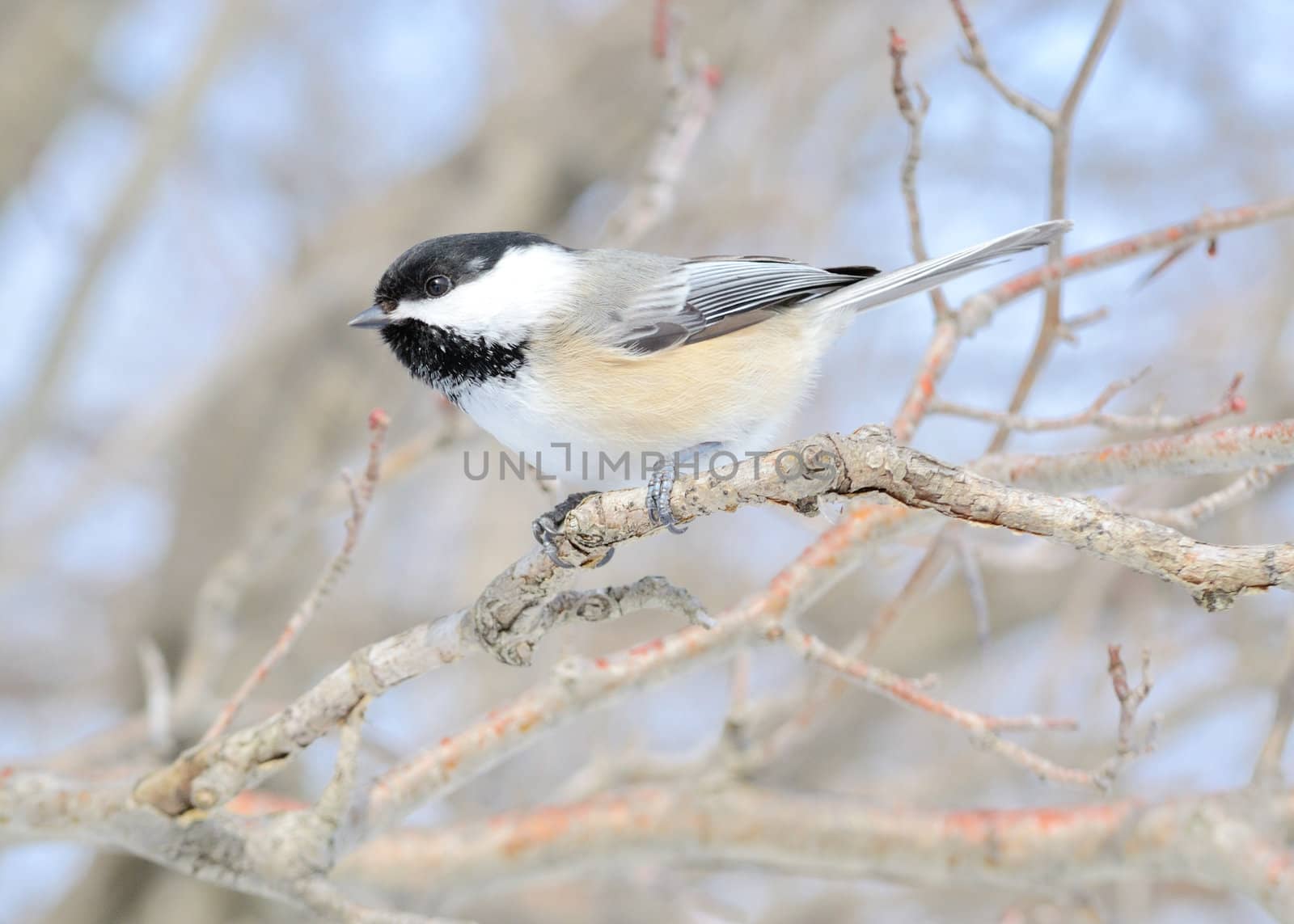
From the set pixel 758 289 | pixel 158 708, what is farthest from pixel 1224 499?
pixel 158 708

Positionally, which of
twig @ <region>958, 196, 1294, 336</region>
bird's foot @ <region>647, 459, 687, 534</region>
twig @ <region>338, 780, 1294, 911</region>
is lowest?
twig @ <region>338, 780, 1294, 911</region>

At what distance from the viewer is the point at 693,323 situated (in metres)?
2.24

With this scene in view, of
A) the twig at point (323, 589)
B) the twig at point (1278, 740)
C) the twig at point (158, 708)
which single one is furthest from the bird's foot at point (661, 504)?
the twig at point (158, 708)

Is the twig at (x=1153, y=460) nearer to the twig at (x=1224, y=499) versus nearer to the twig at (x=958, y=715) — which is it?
the twig at (x=1224, y=499)

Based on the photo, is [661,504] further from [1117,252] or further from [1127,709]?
[1117,252]

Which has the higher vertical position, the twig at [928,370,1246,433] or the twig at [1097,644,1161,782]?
the twig at [928,370,1246,433]

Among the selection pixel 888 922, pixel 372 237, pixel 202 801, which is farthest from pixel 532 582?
pixel 888 922

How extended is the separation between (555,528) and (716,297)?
0.77m

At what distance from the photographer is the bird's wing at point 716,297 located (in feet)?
7.18

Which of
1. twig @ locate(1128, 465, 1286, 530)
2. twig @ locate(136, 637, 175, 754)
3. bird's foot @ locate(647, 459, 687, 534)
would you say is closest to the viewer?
bird's foot @ locate(647, 459, 687, 534)

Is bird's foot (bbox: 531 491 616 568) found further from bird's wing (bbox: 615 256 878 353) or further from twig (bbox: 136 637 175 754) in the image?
twig (bbox: 136 637 175 754)

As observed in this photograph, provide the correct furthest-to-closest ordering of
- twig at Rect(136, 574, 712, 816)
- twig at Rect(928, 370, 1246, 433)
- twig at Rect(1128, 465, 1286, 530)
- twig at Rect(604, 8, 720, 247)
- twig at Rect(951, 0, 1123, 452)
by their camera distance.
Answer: twig at Rect(604, 8, 720, 247) < twig at Rect(951, 0, 1123, 452) < twig at Rect(928, 370, 1246, 433) < twig at Rect(1128, 465, 1286, 530) < twig at Rect(136, 574, 712, 816)

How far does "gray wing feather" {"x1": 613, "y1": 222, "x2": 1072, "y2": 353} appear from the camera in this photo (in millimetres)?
2119

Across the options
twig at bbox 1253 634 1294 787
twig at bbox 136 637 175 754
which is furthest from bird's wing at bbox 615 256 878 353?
twig at bbox 136 637 175 754
